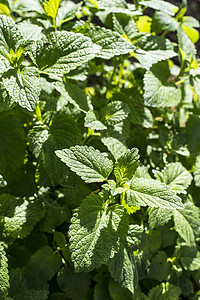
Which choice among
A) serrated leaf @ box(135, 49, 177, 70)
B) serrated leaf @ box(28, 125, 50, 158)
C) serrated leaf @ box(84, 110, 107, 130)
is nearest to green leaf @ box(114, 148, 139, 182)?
serrated leaf @ box(84, 110, 107, 130)

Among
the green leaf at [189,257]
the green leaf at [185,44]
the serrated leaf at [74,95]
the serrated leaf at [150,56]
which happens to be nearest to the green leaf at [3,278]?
the serrated leaf at [74,95]

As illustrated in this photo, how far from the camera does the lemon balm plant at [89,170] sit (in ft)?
3.27

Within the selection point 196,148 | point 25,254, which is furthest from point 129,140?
point 25,254

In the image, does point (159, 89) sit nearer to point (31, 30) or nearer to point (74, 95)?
point (74, 95)

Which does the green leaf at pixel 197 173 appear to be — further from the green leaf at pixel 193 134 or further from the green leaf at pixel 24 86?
the green leaf at pixel 24 86

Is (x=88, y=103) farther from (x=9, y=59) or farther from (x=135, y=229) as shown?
(x=135, y=229)

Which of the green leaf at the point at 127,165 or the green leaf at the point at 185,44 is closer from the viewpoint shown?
the green leaf at the point at 127,165

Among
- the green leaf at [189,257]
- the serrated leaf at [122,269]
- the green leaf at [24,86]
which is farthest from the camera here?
the green leaf at [189,257]

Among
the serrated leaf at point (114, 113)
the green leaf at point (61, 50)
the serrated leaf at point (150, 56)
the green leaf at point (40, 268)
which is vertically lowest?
the green leaf at point (40, 268)

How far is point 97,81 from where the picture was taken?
2184 millimetres

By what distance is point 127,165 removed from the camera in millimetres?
1033

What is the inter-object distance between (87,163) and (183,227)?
1.45 ft

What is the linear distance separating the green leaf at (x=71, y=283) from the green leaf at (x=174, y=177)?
48cm

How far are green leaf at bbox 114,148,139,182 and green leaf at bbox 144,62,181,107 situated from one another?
292mm
